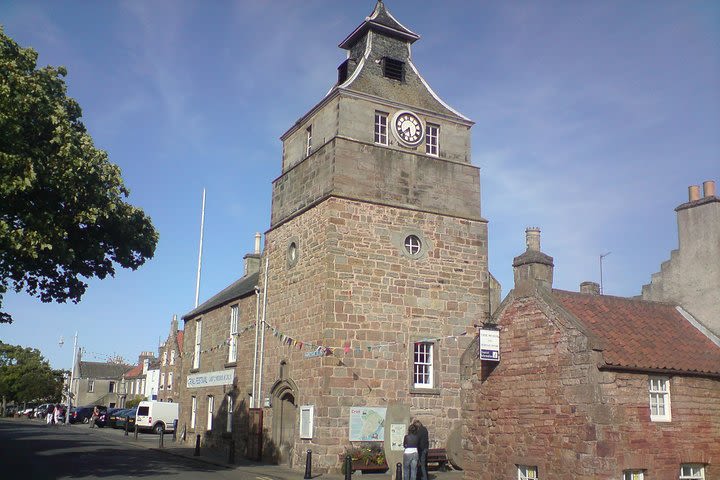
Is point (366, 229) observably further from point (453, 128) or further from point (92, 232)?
point (92, 232)

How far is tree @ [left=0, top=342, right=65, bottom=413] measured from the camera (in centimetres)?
7738

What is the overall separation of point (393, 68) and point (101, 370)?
82.4m

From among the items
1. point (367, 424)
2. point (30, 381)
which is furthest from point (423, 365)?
point (30, 381)

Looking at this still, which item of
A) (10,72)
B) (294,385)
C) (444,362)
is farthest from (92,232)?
(444,362)

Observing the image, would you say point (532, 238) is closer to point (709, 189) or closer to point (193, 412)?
point (709, 189)

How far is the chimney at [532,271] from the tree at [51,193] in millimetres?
10977

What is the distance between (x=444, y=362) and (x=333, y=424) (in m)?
4.71

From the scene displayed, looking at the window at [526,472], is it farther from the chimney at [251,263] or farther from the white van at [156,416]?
the white van at [156,416]

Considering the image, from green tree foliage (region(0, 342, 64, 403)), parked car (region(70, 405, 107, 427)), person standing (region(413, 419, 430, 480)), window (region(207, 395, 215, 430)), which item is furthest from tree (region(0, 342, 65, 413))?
person standing (region(413, 419, 430, 480))

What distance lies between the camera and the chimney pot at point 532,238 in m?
17.9

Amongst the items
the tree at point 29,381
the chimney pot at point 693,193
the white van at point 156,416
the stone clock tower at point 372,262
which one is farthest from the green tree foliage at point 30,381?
the chimney pot at point 693,193

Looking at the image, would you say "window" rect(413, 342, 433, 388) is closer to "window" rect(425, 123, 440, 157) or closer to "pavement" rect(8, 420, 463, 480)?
"pavement" rect(8, 420, 463, 480)

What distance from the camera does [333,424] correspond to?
69.8 feet

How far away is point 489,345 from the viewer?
671 inches
